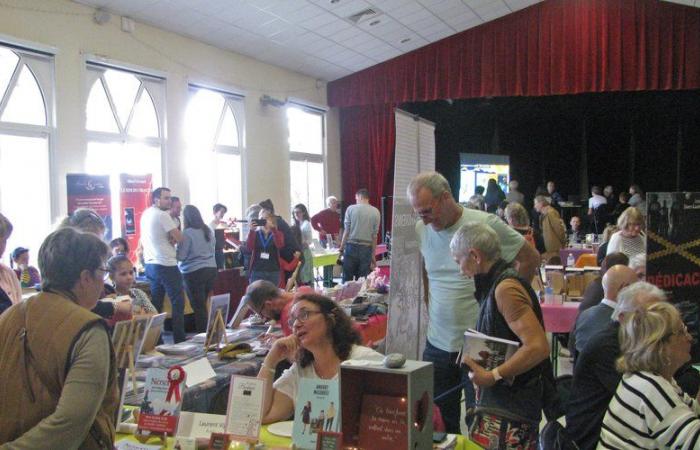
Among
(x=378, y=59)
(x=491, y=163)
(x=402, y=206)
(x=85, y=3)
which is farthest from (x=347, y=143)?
(x=402, y=206)

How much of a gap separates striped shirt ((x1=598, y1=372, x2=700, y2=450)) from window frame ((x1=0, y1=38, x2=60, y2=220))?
5.80 m

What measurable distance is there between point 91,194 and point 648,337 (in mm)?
5704

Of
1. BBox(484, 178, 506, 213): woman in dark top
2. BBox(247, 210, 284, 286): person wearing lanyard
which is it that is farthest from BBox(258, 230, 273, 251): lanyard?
BBox(484, 178, 506, 213): woman in dark top

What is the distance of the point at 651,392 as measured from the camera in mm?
1973

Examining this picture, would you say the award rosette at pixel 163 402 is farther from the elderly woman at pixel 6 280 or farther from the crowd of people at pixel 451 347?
the elderly woman at pixel 6 280

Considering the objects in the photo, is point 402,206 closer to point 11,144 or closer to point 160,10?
point 11,144

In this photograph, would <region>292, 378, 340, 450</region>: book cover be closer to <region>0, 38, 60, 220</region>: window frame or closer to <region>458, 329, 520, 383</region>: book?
<region>458, 329, 520, 383</region>: book

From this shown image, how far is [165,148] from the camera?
8000mm

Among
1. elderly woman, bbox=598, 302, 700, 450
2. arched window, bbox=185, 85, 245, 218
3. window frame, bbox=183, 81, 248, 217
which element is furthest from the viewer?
window frame, bbox=183, 81, 248, 217

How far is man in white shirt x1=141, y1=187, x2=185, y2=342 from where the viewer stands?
6.02m

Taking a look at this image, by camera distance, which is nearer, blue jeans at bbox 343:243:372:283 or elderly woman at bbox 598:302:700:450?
elderly woman at bbox 598:302:700:450

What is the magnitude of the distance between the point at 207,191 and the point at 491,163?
644 centimetres

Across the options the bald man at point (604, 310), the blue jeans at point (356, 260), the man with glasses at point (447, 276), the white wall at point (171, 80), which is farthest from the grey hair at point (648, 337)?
the blue jeans at point (356, 260)

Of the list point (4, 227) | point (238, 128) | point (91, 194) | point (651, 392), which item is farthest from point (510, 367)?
point (238, 128)
